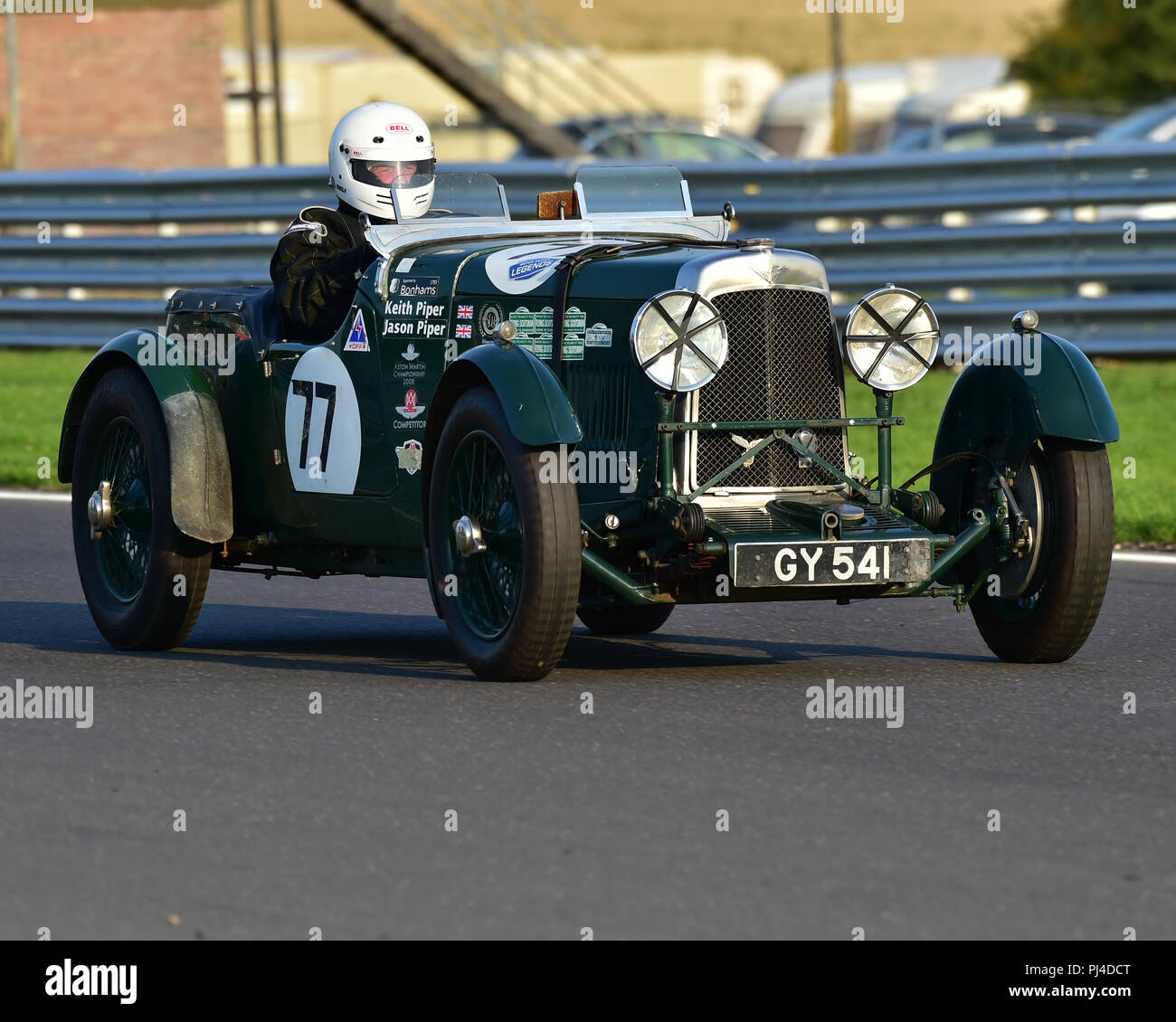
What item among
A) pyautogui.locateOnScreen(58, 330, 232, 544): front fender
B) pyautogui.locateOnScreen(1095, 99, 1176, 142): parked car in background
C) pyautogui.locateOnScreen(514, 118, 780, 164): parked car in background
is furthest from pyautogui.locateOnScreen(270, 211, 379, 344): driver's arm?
pyautogui.locateOnScreen(514, 118, 780, 164): parked car in background

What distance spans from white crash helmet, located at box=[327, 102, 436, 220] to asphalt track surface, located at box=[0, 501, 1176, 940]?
1573 mm

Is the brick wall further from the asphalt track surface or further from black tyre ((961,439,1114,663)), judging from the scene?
black tyre ((961,439,1114,663))

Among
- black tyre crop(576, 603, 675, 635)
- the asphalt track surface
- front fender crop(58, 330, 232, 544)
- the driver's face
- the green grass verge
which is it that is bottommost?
black tyre crop(576, 603, 675, 635)

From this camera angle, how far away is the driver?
320 inches

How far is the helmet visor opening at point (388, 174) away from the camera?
8477 mm

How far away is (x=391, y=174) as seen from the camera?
8.48 meters

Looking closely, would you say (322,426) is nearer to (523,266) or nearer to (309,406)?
(309,406)

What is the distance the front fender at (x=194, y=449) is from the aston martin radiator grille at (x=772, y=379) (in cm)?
182

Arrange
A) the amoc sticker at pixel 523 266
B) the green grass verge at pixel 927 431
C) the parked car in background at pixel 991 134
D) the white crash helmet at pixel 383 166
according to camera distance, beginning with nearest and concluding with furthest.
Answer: the amoc sticker at pixel 523 266 → the white crash helmet at pixel 383 166 → the green grass verge at pixel 927 431 → the parked car in background at pixel 991 134

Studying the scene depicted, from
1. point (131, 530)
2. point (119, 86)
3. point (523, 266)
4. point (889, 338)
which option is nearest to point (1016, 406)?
point (889, 338)

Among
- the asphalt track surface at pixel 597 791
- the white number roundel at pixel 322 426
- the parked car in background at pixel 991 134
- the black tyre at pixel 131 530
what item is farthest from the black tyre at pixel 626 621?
the parked car in background at pixel 991 134

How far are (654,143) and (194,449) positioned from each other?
18731 millimetres

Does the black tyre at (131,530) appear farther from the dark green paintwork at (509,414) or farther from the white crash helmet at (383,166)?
the white crash helmet at (383,166)
